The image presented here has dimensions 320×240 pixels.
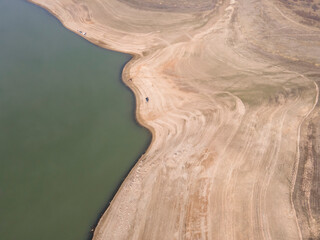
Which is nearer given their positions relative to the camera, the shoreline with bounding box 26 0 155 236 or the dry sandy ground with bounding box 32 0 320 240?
the dry sandy ground with bounding box 32 0 320 240

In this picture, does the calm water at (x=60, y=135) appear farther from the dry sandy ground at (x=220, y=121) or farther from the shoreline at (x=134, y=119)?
the dry sandy ground at (x=220, y=121)

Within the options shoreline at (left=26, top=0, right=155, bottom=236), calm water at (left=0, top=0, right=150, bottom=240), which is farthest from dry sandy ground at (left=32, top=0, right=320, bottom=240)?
calm water at (left=0, top=0, right=150, bottom=240)

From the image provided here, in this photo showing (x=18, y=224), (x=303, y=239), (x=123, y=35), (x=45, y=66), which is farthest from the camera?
(x=123, y=35)

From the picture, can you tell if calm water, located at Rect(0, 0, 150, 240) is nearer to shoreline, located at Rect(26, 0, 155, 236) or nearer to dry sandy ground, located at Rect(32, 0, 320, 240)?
shoreline, located at Rect(26, 0, 155, 236)

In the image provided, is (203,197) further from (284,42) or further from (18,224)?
(284,42)

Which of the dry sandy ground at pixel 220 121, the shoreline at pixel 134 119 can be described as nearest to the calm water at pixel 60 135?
the shoreline at pixel 134 119

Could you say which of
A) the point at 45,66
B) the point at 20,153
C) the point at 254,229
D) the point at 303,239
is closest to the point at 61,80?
the point at 45,66
